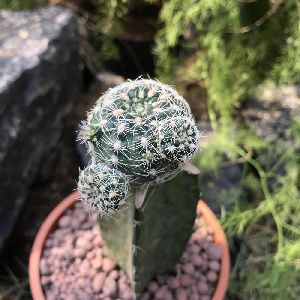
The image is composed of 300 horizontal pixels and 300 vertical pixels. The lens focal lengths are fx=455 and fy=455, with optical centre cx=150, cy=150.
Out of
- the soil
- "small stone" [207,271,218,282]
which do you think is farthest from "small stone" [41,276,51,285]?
"small stone" [207,271,218,282]

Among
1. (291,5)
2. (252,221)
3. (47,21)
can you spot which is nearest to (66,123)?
(47,21)

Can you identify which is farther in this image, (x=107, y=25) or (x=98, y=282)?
(x=107, y=25)

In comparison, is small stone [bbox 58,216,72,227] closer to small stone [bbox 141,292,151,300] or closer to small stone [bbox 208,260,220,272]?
small stone [bbox 141,292,151,300]

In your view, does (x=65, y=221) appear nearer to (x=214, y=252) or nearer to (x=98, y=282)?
(x=98, y=282)

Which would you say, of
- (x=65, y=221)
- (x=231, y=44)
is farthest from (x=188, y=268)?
(x=231, y=44)

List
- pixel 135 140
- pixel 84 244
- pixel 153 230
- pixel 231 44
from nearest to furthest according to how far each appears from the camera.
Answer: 1. pixel 135 140
2. pixel 153 230
3. pixel 84 244
4. pixel 231 44

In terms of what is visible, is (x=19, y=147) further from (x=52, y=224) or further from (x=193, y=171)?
(x=193, y=171)

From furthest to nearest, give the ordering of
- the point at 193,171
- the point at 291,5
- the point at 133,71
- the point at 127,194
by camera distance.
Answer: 1. the point at 133,71
2. the point at 291,5
3. the point at 193,171
4. the point at 127,194
